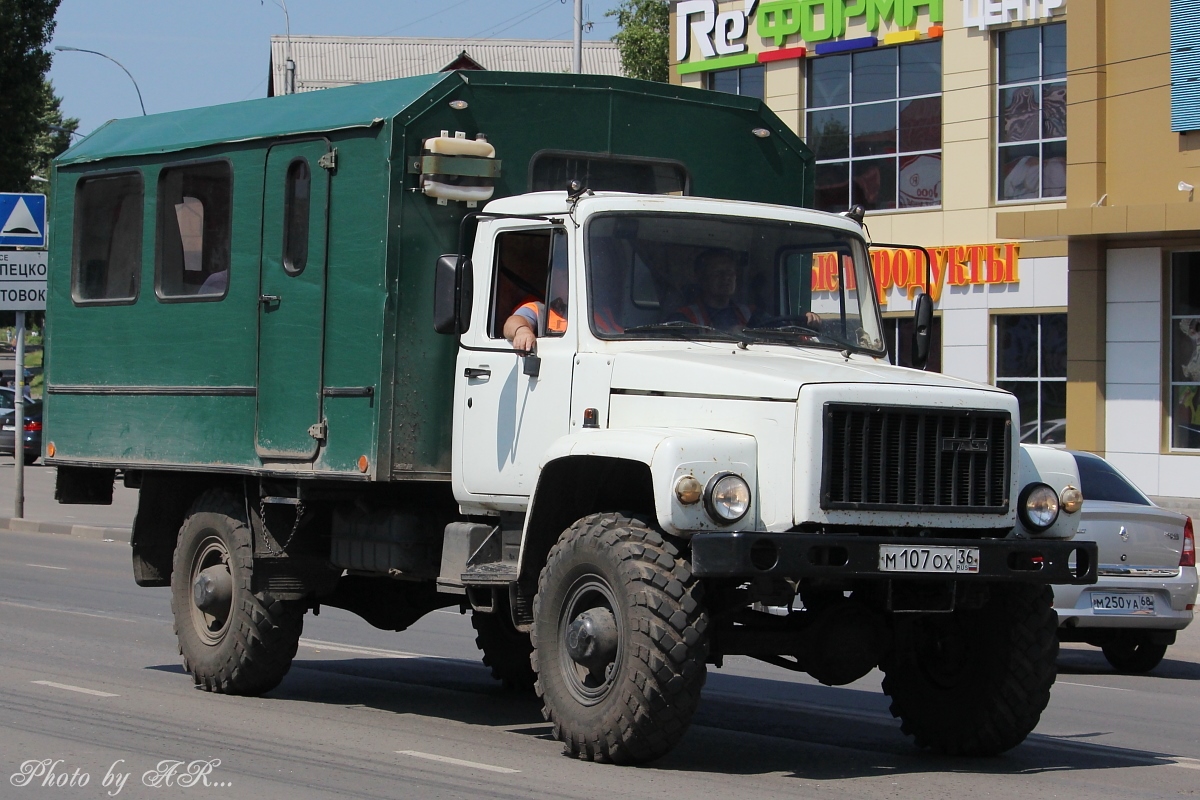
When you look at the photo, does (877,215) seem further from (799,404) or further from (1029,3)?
(799,404)

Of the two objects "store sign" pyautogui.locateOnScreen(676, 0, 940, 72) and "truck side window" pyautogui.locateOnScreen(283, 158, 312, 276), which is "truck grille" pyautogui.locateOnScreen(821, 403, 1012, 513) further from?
"store sign" pyautogui.locateOnScreen(676, 0, 940, 72)

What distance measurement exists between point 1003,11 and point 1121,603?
1661cm

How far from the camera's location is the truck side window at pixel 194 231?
9.95 m

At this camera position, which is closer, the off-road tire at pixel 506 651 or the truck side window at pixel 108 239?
the off-road tire at pixel 506 651

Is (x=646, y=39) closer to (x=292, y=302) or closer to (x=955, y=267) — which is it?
(x=955, y=267)

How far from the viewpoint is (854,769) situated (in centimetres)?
764

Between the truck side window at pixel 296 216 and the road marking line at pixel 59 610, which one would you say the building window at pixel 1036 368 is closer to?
the road marking line at pixel 59 610

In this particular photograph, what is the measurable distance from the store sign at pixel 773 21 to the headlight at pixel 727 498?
73.1 ft

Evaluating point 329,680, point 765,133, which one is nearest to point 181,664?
point 329,680

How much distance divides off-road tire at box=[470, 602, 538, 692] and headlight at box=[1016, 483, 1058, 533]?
11.8ft

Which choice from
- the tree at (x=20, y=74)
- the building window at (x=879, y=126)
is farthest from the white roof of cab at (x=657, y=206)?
the tree at (x=20, y=74)

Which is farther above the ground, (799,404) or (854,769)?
(799,404)

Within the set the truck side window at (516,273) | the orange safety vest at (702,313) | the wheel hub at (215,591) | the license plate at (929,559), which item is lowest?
the wheel hub at (215,591)

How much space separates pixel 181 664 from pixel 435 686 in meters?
1.87
